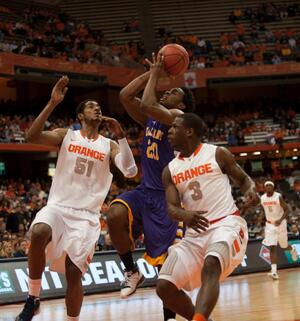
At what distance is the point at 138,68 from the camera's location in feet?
92.5

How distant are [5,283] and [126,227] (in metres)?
5.65

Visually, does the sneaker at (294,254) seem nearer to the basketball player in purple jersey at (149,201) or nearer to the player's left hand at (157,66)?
the basketball player in purple jersey at (149,201)

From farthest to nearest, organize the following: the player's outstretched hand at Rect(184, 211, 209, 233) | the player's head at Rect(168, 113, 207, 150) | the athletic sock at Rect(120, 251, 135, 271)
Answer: the athletic sock at Rect(120, 251, 135, 271) → the player's head at Rect(168, 113, 207, 150) → the player's outstretched hand at Rect(184, 211, 209, 233)

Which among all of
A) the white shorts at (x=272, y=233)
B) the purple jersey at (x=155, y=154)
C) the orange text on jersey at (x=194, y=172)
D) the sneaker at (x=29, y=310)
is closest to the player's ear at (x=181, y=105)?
the purple jersey at (x=155, y=154)

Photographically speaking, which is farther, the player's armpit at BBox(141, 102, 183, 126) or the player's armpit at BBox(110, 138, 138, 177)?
the player's armpit at BBox(110, 138, 138, 177)

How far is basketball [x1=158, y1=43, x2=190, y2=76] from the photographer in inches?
242

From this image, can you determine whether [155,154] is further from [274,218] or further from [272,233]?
[274,218]

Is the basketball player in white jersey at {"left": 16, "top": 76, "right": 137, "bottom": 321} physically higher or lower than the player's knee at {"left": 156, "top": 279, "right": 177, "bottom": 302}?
higher

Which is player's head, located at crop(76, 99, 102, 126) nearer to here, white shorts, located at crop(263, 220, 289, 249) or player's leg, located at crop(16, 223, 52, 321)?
player's leg, located at crop(16, 223, 52, 321)

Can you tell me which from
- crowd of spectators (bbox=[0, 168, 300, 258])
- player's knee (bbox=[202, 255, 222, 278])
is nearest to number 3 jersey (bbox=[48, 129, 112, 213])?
player's knee (bbox=[202, 255, 222, 278])

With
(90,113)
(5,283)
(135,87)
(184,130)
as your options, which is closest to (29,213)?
(5,283)

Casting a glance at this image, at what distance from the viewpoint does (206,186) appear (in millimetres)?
5270

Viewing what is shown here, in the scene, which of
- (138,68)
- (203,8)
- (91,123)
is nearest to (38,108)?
(138,68)

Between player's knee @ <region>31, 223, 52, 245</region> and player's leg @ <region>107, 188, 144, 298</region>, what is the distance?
60cm
